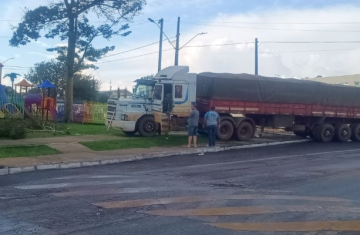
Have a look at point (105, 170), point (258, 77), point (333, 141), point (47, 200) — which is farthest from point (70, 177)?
point (333, 141)

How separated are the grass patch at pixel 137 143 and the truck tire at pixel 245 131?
6.67 feet

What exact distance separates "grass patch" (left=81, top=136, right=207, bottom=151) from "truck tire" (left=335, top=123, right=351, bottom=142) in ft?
26.9

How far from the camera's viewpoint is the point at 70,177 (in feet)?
43.4

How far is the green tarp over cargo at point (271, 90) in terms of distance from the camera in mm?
24375

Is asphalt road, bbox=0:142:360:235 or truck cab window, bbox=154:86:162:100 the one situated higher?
truck cab window, bbox=154:86:162:100

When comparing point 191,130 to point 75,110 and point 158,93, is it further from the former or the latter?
point 75,110

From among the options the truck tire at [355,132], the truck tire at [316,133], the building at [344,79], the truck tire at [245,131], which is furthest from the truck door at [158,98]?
the building at [344,79]

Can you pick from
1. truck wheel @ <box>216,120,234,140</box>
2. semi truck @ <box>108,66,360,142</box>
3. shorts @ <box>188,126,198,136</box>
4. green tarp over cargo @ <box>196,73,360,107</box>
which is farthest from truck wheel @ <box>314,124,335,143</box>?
shorts @ <box>188,126,198,136</box>

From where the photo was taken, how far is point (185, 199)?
33.0 feet

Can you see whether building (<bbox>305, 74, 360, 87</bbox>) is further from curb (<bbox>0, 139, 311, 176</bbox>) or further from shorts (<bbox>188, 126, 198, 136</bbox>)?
curb (<bbox>0, 139, 311, 176</bbox>)

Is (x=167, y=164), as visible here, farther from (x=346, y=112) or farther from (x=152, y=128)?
(x=346, y=112)

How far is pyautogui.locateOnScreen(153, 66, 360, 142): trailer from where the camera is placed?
24.2 meters

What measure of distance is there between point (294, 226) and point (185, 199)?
2563 millimetres

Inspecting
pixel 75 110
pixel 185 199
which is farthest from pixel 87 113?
pixel 185 199
